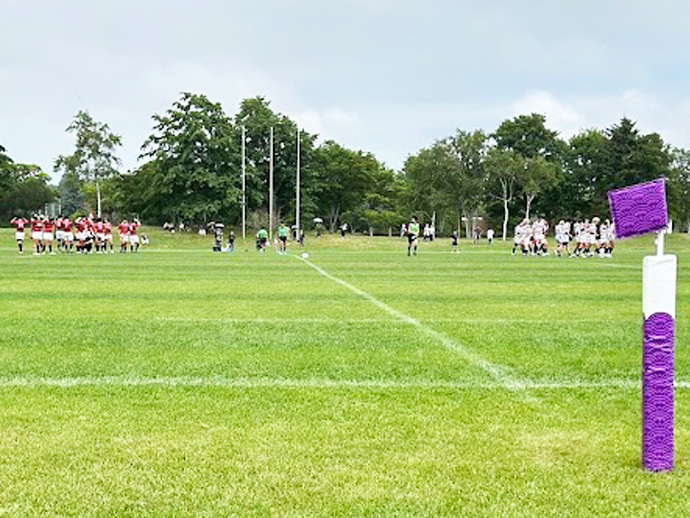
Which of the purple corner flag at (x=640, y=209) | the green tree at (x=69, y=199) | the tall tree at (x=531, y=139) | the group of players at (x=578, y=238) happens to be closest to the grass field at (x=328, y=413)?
the purple corner flag at (x=640, y=209)

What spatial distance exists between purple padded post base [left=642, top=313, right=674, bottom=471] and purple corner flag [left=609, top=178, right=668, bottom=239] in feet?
1.57

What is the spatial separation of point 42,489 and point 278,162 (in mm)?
73445

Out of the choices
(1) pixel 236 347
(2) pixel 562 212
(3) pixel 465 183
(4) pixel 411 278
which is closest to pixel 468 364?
(1) pixel 236 347

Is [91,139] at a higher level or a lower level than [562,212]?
higher

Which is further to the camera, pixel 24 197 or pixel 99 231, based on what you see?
pixel 24 197

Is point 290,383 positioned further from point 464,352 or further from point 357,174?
A: point 357,174

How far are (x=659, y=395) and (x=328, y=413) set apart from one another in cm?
230

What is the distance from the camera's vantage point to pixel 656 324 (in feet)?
14.2

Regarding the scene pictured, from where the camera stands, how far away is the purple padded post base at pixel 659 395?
169 inches

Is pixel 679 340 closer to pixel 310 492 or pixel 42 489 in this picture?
pixel 310 492

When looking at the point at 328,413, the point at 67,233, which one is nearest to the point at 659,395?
the point at 328,413

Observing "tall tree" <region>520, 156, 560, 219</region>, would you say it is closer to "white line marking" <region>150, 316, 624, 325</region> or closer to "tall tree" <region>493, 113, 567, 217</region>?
"tall tree" <region>493, 113, 567, 217</region>

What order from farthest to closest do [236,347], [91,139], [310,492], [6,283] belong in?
1. [91,139]
2. [6,283]
3. [236,347]
4. [310,492]

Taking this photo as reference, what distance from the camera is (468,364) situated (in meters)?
7.68
